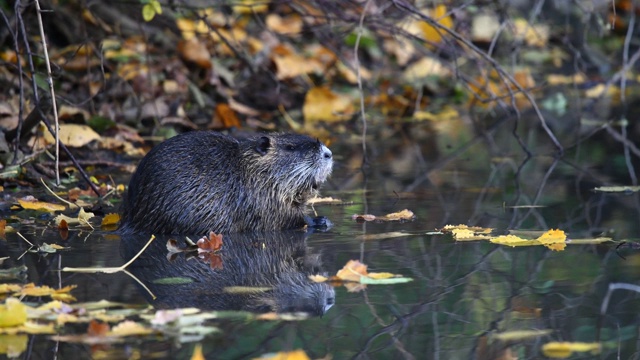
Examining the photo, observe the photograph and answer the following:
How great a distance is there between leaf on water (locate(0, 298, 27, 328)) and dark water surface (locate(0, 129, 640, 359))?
128 millimetres

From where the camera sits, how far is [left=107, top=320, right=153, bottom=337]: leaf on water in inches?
127

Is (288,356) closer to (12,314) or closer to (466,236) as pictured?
(12,314)

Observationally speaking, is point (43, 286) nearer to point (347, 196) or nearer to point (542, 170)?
point (347, 196)

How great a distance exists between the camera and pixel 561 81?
12.5 m

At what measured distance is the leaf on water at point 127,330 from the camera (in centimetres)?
323

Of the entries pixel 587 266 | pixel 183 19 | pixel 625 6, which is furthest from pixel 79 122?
pixel 625 6

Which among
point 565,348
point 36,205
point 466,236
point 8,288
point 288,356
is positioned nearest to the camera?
point 288,356

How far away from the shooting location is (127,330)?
323 cm

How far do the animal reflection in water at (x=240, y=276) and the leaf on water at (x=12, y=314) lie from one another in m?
0.49

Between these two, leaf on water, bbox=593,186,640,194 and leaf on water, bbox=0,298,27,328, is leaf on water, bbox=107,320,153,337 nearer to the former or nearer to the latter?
leaf on water, bbox=0,298,27,328

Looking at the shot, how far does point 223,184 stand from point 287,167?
15.6 inches

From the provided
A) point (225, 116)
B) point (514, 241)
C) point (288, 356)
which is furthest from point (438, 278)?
point (225, 116)

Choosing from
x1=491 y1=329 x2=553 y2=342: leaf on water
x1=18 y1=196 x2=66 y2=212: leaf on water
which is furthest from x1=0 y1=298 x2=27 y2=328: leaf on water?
x1=18 y1=196 x2=66 y2=212: leaf on water

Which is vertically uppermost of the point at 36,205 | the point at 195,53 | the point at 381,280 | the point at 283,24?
the point at 283,24
